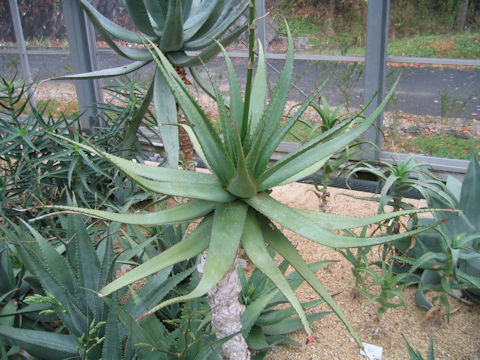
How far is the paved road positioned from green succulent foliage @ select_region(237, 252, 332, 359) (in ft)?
6.68

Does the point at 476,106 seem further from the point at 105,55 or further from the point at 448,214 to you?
the point at 105,55

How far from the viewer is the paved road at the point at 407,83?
10.3 feet

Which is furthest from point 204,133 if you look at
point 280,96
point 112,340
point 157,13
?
point 157,13

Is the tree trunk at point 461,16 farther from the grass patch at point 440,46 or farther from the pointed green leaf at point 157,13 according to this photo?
the pointed green leaf at point 157,13

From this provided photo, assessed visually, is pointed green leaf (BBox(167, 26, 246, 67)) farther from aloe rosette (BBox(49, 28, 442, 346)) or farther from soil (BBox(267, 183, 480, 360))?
soil (BBox(267, 183, 480, 360))

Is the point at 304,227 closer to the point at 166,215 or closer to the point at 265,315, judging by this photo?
the point at 166,215

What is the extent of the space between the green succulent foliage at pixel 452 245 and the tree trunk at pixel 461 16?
1.48m

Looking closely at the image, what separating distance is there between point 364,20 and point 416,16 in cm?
34

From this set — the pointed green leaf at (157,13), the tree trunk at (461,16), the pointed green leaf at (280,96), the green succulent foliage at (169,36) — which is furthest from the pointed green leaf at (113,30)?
the tree trunk at (461,16)

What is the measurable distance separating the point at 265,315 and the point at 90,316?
0.63m

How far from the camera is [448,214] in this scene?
185 centimetres

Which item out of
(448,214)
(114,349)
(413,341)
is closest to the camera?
(114,349)

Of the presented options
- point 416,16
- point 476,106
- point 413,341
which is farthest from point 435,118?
point 413,341

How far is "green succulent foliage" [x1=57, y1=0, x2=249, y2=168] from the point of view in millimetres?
2012
